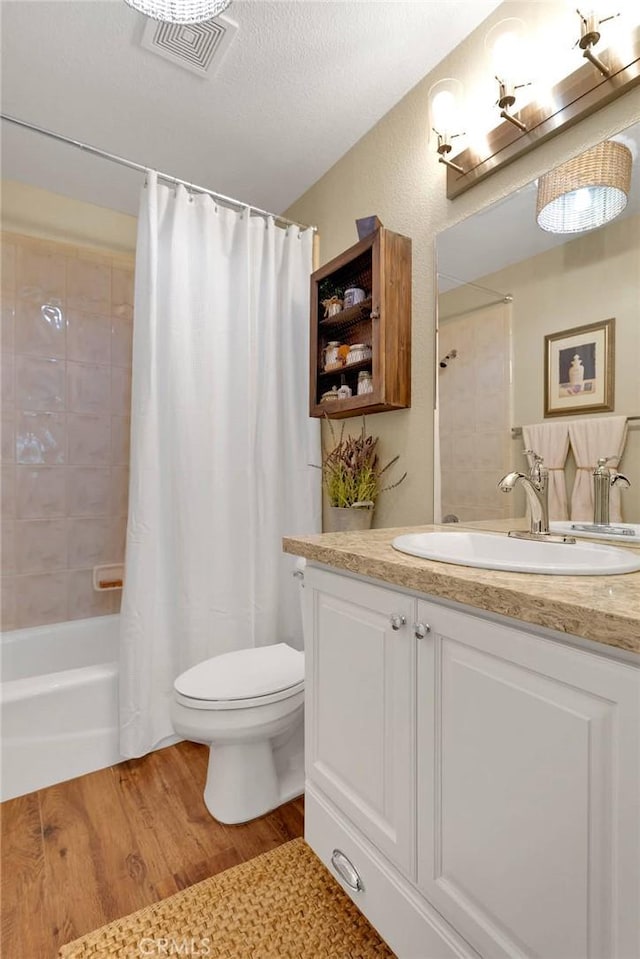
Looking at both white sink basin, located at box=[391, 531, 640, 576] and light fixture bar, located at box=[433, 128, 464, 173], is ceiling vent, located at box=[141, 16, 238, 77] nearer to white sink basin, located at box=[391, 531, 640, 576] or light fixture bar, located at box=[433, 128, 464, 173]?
light fixture bar, located at box=[433, 128, 464, 173]

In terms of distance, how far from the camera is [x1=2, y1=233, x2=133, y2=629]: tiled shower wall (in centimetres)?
219

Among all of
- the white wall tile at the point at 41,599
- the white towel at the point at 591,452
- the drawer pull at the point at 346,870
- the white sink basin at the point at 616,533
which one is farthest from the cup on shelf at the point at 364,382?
the white wall tile at the point at 41,599

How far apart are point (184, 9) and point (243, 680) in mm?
1884

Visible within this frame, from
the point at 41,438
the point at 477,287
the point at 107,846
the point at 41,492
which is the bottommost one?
the point at 107,846

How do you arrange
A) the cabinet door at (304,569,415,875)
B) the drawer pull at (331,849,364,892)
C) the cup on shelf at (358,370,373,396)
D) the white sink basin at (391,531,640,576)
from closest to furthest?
the white sink basin at (391,531,640,576) → the cabinet door at (304,569,415,875) → the drawer pull at (331,849,364,892) → the cup on shelf at (358,370,373,396)

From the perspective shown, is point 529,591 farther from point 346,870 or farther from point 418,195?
point 418,195

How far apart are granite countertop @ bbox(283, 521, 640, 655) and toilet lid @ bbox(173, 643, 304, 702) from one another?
0.61 m

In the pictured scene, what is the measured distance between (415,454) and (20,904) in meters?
1.67

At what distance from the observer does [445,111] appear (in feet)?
4.76

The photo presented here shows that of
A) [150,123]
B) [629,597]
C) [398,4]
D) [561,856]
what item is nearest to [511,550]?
[629,597]

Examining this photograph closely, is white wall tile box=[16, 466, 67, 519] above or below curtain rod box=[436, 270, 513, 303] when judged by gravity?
below

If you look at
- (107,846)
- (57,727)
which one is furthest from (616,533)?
(57,727)

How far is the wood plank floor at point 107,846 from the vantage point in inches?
43.9

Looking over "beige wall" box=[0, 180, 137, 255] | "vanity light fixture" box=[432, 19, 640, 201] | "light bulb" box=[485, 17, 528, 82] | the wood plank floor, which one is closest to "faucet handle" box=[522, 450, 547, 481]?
"vanity light fixture" box=[432, 19, 640, 201]
